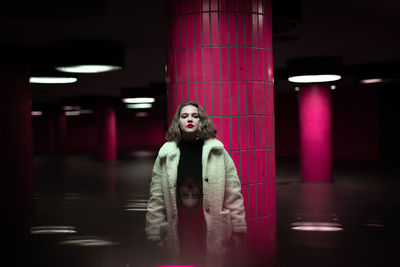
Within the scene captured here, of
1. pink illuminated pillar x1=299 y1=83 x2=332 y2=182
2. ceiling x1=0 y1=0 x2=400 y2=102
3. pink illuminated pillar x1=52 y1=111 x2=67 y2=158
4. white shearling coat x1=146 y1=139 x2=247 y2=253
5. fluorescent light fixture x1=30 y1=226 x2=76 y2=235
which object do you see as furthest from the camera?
pink illuminated pillar x1=52 y1=111 x2=67 y2=158

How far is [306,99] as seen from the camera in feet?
48.7

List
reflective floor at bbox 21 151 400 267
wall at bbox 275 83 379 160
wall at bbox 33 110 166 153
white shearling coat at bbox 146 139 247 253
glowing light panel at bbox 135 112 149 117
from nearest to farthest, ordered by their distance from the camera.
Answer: white shearling coat at bbox 146 139 247 253 < reflective floor at bbox 21 151 400 267 < wall at bbox 275 83 379 160 < wall at bbox 33 110 166 153 < glowing light panel at bbox 135 112 149 117

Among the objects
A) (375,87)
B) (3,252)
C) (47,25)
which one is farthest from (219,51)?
(375,87)

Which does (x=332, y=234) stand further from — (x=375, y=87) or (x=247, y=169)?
(x=375, y=87)

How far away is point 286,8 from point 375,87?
18.8 m

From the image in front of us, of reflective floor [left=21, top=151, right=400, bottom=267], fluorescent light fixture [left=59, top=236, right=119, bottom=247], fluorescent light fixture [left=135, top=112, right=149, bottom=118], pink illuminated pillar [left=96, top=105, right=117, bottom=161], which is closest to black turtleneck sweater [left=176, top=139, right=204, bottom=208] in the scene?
reflective floor [left=21, top=151, right=400, bottom=267]

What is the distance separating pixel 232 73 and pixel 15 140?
787 cm

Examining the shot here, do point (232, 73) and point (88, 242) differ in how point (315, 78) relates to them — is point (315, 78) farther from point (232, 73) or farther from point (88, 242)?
point (88, 242)

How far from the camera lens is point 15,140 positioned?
37.2 feet

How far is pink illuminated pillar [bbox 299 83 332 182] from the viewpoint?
48.1 feet

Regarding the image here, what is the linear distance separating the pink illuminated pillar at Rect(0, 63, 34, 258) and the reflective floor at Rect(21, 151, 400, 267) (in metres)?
0.56

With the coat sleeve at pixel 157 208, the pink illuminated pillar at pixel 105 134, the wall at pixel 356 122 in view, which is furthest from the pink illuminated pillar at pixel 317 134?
the pink illuminated pillar at pixel 105 134

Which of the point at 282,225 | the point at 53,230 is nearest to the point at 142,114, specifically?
the point at 53,230

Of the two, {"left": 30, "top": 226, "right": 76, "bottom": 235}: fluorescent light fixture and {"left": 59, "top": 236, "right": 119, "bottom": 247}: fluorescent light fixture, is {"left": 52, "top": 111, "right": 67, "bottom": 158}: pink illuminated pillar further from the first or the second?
{"left": 59, "top": 236, "right": 119, "bottom": 247}: fluorescent light fixture
